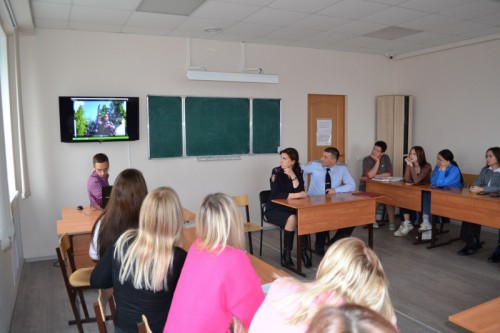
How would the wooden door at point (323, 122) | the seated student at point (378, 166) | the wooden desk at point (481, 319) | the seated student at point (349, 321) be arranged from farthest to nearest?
the wooden door at point (323, 122) → the seated student at point (378, 166) → the wooden desk at point (481, 319) → the seated student at point (349, 321)

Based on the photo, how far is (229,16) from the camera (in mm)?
4793

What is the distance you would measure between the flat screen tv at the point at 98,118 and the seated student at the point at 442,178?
14.1 feet

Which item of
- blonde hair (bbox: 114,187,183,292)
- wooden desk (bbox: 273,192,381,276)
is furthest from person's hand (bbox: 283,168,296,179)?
blonde hair (bbox: 114,187,183,292)

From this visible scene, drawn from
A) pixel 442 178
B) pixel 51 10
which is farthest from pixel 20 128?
pixel 442 178

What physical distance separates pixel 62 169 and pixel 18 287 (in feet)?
5.35

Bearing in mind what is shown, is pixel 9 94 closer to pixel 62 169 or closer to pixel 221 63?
pixel 62 169

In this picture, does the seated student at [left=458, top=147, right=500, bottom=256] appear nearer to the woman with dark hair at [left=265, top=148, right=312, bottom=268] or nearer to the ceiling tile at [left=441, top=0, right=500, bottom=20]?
the ceiling tile at [left=441, top=0, right=500, bottom=20]

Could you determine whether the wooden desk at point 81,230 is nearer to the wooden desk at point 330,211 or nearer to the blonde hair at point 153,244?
the blonde hair at point 153,244

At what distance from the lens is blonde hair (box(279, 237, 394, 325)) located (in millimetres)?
1287

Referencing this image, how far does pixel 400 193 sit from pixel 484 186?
3.60 ft

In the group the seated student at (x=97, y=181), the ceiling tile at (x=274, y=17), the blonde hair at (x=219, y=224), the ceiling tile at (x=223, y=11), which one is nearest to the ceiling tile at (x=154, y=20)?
the ceiling tile at (x=223, y=11)

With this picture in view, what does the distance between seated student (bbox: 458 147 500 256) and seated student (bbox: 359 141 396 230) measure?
1.39 m

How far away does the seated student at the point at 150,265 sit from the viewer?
188 cm

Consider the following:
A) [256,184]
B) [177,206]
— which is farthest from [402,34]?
[177,206]
